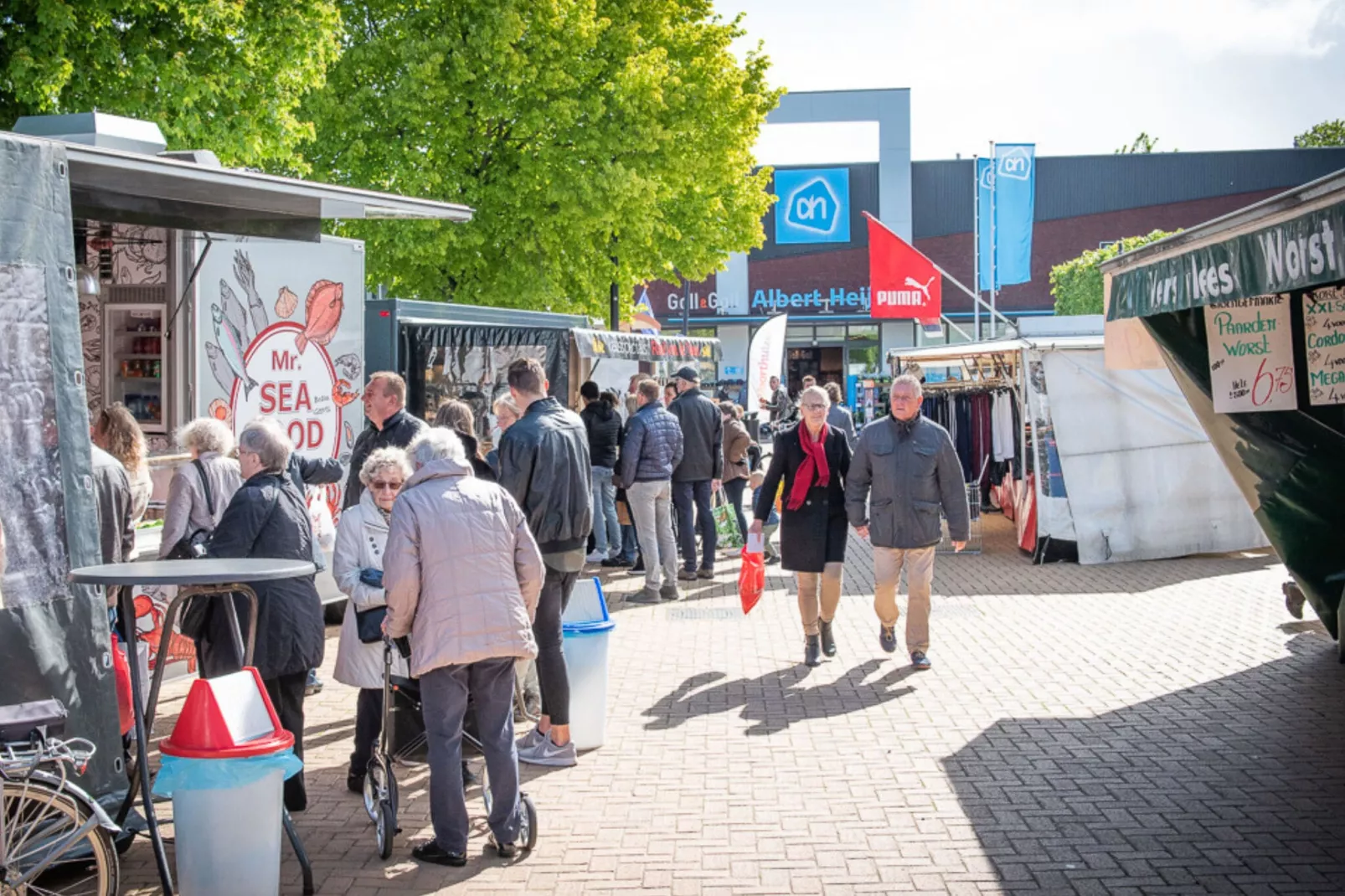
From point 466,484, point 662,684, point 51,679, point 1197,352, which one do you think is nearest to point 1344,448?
point 1197,352

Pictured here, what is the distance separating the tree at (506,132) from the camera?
1916 centimetres

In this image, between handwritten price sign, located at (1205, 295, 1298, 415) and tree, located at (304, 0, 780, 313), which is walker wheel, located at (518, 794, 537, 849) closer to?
handwritten price sign, located at (1205, 295, 1298, 415)

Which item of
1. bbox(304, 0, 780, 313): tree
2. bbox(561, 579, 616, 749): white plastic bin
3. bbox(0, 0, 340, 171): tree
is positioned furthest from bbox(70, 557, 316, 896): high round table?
bbox(304, 0, 780, 313): tree

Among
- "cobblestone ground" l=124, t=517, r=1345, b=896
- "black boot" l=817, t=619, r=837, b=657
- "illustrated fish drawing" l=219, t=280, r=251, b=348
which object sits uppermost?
"illustrated fish drawing" l=219, t=280, r=251, b=348

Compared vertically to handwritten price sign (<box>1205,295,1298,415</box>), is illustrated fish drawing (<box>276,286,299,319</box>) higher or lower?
higher

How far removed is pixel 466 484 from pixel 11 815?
1948mm

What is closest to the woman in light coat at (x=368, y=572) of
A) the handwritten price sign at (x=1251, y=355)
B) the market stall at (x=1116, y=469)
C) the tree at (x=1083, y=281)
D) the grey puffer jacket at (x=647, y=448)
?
the handwritten price sign at (x=1251, y=355)

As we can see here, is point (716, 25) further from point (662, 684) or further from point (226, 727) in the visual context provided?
point (226, 727)

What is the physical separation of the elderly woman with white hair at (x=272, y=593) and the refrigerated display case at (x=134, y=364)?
13.5 ft

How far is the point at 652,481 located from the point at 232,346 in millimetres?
3867

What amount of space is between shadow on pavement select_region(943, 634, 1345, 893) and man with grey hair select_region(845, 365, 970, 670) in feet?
4.96

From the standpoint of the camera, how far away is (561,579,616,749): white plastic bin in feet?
22.7

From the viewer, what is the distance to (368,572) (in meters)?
5.93

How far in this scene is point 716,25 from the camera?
76.4ft
